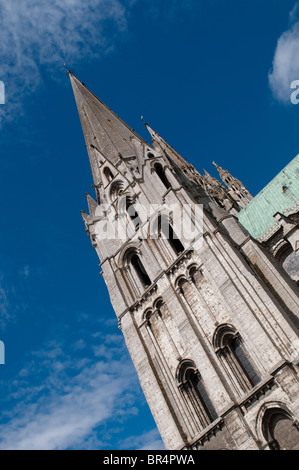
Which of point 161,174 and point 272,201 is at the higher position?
point 161,174

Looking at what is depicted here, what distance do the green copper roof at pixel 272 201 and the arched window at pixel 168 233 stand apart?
4.96 m

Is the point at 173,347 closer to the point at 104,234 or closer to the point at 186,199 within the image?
the point at 186,199

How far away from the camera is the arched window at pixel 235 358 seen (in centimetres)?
1780

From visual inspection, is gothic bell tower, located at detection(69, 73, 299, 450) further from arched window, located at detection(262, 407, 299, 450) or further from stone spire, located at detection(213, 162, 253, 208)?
stone spire, located at detection(213, 162, 253, 208)

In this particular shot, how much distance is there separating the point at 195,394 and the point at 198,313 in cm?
348

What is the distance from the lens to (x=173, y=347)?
20.9m

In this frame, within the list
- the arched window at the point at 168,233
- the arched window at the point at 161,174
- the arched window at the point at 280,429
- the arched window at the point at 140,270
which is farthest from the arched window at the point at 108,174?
the arched window at the point at 280,429

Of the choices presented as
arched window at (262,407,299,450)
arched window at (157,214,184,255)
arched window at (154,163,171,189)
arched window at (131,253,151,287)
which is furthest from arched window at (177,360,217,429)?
arched window at (154,163,171,189)

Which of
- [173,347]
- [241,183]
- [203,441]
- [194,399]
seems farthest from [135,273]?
[241,183]

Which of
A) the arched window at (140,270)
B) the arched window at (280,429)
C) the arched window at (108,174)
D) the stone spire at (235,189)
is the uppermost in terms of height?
the stone spire at (235,189)

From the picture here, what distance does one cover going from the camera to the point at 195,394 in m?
19.3

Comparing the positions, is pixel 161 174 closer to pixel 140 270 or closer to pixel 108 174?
pixel 108 174

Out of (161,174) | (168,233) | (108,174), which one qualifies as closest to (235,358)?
(168,233)

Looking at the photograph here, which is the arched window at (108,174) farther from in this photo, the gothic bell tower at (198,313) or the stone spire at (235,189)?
the stone spire at (235,189)
